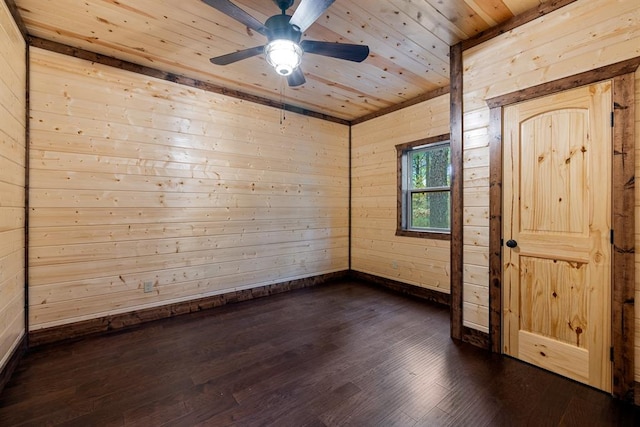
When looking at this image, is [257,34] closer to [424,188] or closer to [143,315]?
[424,188]

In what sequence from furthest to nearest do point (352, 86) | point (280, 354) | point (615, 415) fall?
1. point (352, 86)
2. point (280, 354)
3. point (615, 415)

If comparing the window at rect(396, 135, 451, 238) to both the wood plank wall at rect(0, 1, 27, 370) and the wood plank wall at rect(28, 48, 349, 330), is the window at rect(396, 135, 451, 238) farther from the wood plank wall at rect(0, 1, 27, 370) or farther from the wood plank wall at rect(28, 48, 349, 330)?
the wood plank wall at rect(0, 1, 27, 370)

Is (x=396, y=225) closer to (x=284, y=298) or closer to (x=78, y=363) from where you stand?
(x=284, y=298)

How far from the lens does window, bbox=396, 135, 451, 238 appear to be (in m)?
3.89

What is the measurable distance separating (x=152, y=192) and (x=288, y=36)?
2314 millimetres

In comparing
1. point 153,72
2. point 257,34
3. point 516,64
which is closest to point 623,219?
point 516,64

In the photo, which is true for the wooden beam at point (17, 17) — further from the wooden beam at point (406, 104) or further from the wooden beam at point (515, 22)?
the wooden beam at point (406, 104)

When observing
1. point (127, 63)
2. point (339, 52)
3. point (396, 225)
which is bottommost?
point (396, 225)

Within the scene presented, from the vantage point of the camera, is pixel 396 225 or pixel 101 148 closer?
pixel 101 148

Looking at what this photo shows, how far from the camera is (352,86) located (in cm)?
368

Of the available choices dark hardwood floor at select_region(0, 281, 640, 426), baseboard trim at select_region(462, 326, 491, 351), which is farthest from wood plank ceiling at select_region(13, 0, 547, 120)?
Result: dark hardwood floor at select_region(0, 281, 640, 426)

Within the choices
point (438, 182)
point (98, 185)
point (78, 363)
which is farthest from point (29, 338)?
point (438, 182)

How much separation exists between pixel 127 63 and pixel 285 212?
2.55 metres

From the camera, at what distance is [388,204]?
4445 mm
